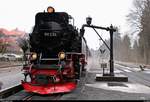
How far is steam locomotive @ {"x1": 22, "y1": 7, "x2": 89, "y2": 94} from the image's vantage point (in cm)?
1614

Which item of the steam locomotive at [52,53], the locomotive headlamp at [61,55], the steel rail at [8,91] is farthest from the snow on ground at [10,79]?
the locomotive headlamp at [61,55]

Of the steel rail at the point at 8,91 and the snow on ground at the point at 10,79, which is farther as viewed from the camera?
the snow on ground at the point at 10,79

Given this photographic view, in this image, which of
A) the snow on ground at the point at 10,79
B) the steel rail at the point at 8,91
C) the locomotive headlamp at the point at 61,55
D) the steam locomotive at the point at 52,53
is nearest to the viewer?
the steel rail at the point at 8,91

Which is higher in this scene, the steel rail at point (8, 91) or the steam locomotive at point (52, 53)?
the steam locomotive at point (52, 53)

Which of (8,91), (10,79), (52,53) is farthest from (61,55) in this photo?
(10,79)

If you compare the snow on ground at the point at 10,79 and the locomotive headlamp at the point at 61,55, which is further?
the snow on ground at the point at 10,79

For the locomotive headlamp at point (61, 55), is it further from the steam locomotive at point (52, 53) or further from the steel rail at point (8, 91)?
the steel rail at point (8, 91)

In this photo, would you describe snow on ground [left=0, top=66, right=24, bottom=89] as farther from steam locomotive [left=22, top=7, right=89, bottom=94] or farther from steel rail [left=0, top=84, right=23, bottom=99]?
steam locomotive [left=22, top=7, right=89, bottom=94]

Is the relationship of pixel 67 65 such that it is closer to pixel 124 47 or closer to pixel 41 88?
pixel 41 88

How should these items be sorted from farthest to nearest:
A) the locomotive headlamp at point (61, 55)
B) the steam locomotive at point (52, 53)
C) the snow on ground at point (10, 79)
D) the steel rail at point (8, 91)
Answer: the snow on ground at point (10, 79), the locomotive headlamp at point (61, 55), the steam locomotive at point (52, 53), the steel rail at point (8, 91)

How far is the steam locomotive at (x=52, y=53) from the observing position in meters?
16.1

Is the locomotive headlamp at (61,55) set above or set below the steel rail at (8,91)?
above

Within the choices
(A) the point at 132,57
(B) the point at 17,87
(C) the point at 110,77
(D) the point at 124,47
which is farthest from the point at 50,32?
(D) the point at 124,47

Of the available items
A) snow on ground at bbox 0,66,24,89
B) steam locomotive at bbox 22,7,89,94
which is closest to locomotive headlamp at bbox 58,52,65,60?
steam locomotive at bbox 22,7,89,94
